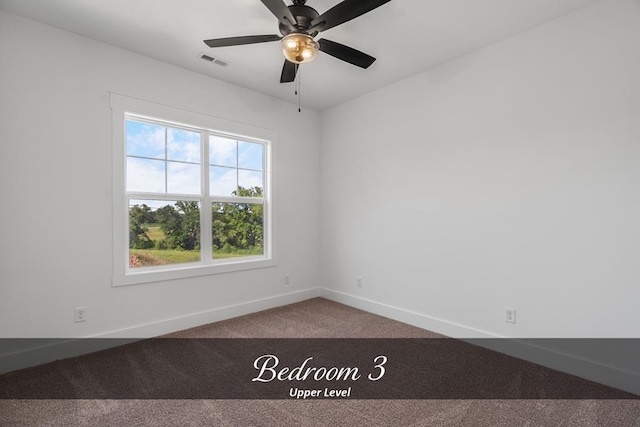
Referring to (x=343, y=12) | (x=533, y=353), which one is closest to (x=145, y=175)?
(x=343, y=12)

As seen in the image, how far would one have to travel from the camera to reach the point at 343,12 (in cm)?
185

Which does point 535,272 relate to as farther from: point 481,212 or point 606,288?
point 481,212

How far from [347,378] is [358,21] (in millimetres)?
2746

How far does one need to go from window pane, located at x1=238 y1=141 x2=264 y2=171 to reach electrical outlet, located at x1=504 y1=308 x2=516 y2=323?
3112 mm

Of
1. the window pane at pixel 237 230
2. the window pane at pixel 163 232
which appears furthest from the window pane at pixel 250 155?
the window pane at pixel 163 232

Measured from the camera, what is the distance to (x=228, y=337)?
300 centimetres

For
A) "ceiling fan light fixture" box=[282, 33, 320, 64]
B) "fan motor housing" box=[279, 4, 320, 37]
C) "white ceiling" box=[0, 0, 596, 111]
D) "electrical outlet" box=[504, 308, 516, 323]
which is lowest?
"electrical outlet" box=[504, 308, 516, 323]

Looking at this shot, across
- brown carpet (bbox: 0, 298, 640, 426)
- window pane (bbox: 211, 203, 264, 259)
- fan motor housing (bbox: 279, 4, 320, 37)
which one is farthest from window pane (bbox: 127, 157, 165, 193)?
fan motor housing (bbox: 279, 4, 320, 37)

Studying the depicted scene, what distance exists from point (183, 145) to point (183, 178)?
14.3 inches

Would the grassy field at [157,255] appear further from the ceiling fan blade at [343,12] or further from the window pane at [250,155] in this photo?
the ceiling fan blade at [343,12]

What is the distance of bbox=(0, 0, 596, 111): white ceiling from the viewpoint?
2250 millimetres

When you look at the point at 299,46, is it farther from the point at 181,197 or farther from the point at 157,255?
the point at 157,255

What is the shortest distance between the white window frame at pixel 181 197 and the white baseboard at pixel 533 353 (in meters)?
1.75

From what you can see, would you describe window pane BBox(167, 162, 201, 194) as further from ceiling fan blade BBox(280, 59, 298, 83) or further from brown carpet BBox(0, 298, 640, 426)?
brown carpet BBox(0, 298, 640, 426)
